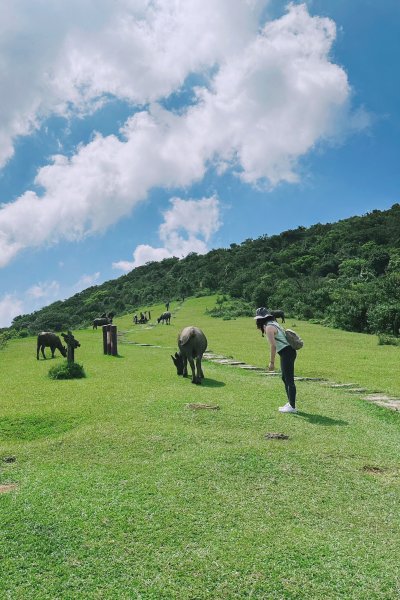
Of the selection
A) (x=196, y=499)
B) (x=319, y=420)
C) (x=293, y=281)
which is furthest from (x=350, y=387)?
(x=293, y=281)

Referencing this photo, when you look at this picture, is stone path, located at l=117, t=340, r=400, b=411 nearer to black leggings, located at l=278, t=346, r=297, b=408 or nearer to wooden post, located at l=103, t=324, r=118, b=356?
black leggings, located at l=278, t=346, r=297, b=408

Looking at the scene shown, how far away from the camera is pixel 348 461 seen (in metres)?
7.17

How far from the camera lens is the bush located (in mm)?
15531

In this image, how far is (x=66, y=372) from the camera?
15609 mm

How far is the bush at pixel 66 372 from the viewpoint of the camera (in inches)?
611

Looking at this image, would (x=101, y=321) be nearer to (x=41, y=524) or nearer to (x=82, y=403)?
(x=82, y=403)

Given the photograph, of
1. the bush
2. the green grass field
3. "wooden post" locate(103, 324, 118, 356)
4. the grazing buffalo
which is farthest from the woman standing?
the grazing buffalo

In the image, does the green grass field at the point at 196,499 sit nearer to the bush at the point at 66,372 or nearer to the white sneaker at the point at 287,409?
the white sneaker at the point at 287,409

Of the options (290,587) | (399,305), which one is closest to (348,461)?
(290,587)

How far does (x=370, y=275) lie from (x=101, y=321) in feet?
130

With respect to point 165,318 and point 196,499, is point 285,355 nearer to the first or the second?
point 196,499

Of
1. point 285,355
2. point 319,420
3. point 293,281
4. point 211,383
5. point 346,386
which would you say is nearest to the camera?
point 319,420

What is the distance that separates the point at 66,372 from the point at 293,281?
58.6 metres

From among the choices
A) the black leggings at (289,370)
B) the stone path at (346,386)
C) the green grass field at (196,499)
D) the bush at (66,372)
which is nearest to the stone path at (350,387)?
the stone path at (346,386)
